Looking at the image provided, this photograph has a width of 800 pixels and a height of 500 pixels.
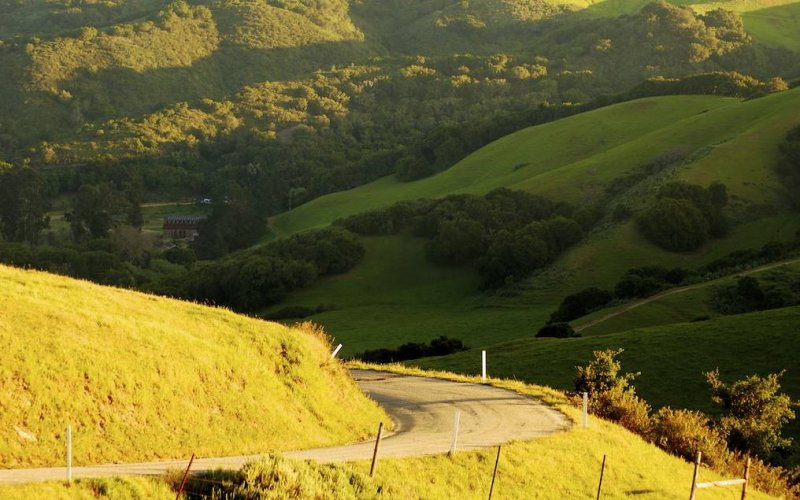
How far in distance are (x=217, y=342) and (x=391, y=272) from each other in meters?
108

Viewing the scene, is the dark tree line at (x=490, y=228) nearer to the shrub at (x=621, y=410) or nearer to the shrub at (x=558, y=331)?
the shrub at (x=558, y=331)

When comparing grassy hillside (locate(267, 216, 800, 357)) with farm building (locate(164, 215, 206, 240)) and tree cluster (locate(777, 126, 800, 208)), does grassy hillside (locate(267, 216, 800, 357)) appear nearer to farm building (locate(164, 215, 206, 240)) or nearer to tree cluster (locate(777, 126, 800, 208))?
tree cluster (locate(777, 126, 800, 208))

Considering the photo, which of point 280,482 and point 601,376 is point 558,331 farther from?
point 280,482

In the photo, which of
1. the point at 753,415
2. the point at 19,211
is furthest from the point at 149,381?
the point at 19,211

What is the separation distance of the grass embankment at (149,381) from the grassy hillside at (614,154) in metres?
119

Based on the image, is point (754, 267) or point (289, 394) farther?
point (754, 267)

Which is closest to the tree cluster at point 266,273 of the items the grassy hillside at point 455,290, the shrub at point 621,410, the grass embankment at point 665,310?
the grassy hillside at point 455,290

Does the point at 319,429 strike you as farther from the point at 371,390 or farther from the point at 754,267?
the point at 754,267

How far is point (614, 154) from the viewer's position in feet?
538

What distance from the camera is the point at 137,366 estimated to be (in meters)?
26.1

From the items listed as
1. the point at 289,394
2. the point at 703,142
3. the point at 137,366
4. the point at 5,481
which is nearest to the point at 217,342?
the point at 289,394

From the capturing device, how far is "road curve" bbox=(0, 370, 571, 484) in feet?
71.1

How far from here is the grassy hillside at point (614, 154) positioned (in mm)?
147500

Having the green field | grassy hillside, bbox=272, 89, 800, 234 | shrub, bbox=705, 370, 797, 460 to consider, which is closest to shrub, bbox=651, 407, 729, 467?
shrub, bbox=705, 370, 797, 460
